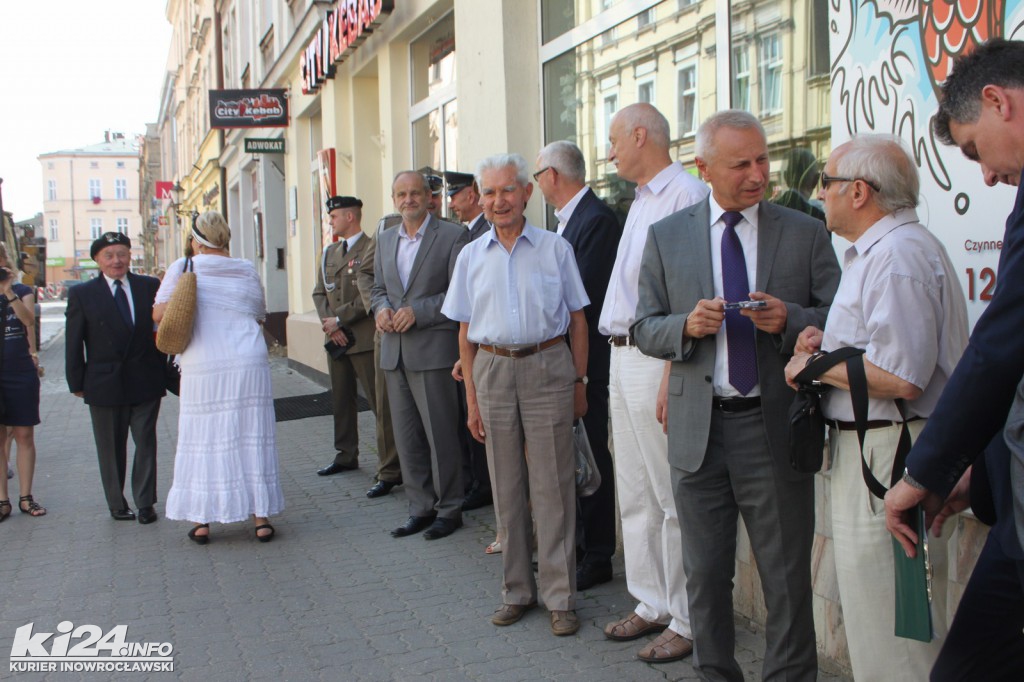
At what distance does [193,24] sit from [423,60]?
2289cm

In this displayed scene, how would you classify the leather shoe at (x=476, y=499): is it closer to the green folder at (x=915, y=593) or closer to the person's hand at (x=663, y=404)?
the person's hand at (x=663, y=404)

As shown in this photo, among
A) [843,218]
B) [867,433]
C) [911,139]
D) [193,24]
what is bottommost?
[867,433]

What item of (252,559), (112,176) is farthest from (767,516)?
(112,176)

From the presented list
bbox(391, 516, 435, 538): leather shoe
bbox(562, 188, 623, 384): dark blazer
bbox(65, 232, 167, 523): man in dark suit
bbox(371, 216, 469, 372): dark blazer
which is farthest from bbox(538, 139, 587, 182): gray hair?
bbox(65, 232, 167, 523): man in dark suit

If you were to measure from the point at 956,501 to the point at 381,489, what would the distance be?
5.07 m

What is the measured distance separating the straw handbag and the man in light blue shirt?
7.09 feet

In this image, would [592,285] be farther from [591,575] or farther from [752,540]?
[752,540]

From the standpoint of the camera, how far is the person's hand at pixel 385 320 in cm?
583

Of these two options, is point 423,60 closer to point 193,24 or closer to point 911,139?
point 911,139

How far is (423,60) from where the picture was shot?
1006cm

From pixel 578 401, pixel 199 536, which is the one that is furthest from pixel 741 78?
pixel 199 536

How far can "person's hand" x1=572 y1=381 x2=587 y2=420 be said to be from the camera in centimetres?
425

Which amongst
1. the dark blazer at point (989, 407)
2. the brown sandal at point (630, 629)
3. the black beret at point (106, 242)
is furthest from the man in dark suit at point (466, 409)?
the dark blazer at point (989, 407)

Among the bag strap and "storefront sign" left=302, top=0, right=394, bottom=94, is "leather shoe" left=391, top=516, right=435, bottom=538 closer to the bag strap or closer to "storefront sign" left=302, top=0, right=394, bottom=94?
the bag strap
